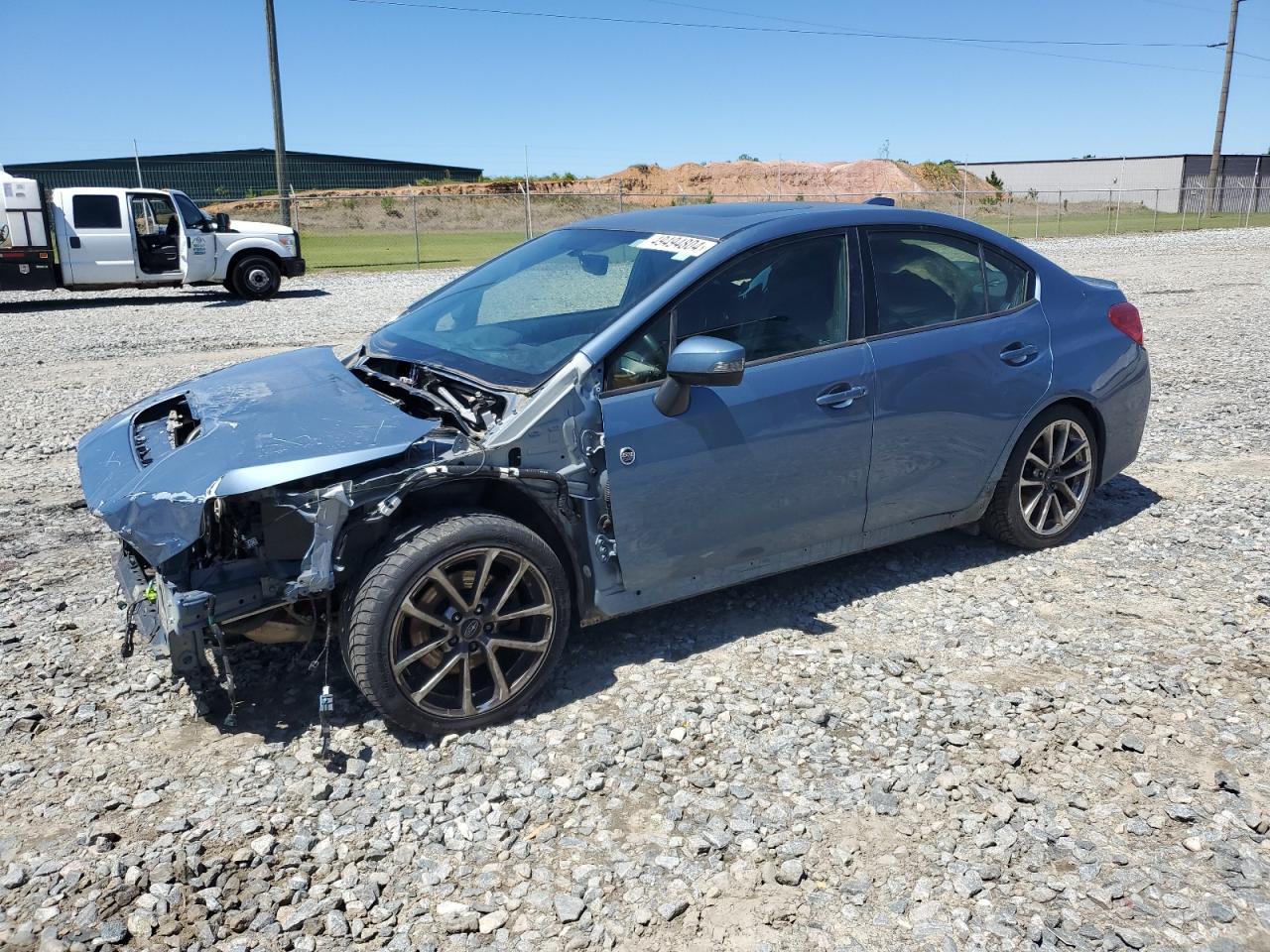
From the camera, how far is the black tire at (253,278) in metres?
18.8

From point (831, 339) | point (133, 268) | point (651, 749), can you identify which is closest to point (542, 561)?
point (651, 749)

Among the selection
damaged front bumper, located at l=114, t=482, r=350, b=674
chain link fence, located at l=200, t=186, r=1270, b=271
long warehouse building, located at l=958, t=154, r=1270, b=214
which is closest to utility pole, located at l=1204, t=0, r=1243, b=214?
chain link fence, located at l=200, t=186, r=1270, b=271

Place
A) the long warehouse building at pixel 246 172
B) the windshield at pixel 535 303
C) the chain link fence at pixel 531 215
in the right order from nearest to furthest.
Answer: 1. the windshield at pixel 535 303
2. the chain link fence at pixel 531 215
3. the long warehouse building at pixel 246 172

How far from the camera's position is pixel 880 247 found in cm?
464

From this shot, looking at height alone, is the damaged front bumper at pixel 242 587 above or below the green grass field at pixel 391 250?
below

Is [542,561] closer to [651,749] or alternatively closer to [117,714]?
[651,749]

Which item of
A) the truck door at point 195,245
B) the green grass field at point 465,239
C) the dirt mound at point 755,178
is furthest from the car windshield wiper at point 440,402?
the dirt mound at point 755,178

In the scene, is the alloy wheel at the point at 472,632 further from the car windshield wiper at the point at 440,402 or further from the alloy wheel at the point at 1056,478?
the alloy wheel at the point at 1056,478

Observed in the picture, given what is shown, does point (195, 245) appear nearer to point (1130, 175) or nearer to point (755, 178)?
point (755, 178)

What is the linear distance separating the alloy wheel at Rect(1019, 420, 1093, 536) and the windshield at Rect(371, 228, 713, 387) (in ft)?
7.02

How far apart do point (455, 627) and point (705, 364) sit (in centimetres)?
130

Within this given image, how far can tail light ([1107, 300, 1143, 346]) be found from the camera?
542cm

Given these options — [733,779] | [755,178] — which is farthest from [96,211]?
[755,178]

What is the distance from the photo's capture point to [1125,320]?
5461mm
